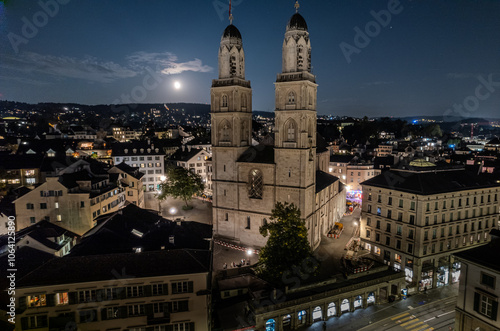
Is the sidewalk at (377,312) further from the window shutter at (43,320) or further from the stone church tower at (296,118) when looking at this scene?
the window shutter at (43,320)

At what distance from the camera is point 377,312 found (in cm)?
3691

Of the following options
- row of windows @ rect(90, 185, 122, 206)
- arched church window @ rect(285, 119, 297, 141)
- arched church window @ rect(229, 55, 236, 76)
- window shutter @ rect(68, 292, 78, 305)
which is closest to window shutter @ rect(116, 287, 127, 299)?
window shutter @ rect(68, 292, 78, 305)

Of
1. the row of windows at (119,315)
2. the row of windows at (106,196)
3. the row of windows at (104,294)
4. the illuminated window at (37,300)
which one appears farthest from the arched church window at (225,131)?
the illuminated window at (37,300)

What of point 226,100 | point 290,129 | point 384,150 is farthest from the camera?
point 384,150

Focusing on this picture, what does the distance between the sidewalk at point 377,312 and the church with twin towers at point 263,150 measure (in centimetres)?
1273

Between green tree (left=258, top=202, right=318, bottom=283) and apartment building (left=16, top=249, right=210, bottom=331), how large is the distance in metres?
9.46

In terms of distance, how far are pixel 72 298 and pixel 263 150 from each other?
3279cm

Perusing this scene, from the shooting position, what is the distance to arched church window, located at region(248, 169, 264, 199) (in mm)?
47781

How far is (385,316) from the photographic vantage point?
3603 cm

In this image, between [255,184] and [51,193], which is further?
[255,184]

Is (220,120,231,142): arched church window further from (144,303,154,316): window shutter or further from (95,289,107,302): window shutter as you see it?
(95,289,107,302): window shutter

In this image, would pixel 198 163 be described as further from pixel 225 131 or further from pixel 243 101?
pixel 243 101

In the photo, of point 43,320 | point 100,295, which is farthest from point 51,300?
point 100,295

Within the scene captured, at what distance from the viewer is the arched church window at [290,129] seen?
1745 inches
